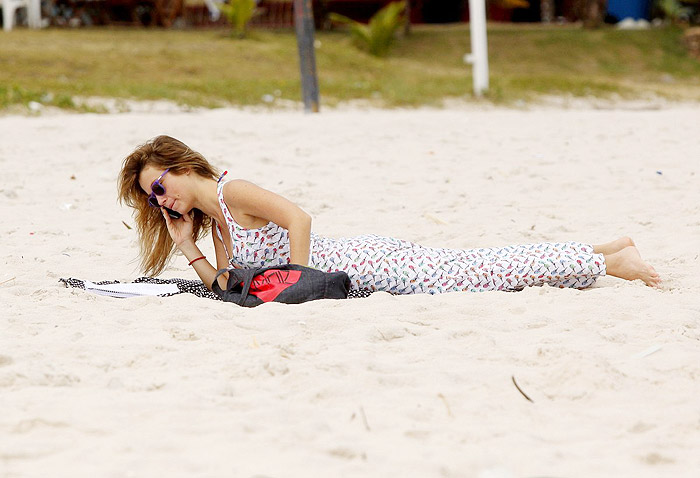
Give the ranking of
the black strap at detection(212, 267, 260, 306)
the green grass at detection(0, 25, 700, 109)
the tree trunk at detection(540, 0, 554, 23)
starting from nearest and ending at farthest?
the black strap at detection(212, 267, 260, 306), the green grass at detection(0, 25, 700, 109), the tree trunk at detection(540, 0, 554, 23)

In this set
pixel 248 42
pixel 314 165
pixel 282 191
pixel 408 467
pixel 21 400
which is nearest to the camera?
pixel 408 467

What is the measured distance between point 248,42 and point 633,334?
14816mm

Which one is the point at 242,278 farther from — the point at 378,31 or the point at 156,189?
the point at 378,31

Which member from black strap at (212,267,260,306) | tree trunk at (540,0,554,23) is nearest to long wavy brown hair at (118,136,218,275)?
black strap at (212,267,260,306)

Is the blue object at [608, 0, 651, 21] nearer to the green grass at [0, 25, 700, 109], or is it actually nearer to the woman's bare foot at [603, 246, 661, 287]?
the green grass at [0, 25, 700, 109]

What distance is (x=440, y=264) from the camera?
12.8 ft

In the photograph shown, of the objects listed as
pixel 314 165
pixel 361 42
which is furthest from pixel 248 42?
pixel 314 165

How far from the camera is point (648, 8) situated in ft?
73.8

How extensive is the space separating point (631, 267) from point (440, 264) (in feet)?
2.56

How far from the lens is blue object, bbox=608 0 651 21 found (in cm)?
2241

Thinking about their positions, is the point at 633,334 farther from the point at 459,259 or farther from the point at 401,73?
the point at 401,73

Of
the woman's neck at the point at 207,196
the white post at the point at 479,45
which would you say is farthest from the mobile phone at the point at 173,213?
the white post at the point at 479,45

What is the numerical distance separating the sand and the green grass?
6052 millimetres

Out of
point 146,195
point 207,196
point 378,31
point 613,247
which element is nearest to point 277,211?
point 207,196
